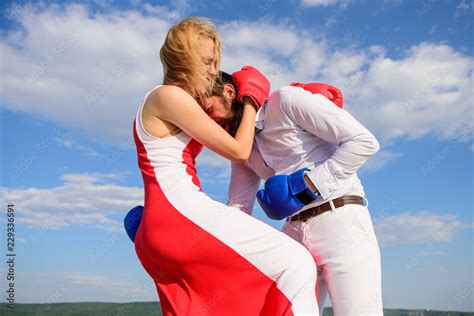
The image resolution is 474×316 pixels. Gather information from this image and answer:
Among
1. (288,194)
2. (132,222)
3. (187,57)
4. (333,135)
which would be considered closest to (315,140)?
(333,135)

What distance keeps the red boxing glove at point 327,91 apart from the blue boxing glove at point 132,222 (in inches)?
54.2

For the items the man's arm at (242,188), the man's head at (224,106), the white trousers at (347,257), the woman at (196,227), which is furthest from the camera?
the man's arm at (242,188)

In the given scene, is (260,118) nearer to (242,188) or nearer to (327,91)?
(327,91)

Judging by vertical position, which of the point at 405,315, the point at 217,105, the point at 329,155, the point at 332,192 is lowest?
the point at 332,192

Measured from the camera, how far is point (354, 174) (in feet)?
10.5

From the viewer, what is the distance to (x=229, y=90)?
327cm

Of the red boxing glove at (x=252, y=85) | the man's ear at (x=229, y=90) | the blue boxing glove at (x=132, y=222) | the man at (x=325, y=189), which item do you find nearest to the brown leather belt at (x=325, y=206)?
the man at (x=325, y=189)

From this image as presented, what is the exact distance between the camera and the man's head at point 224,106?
3.18 m

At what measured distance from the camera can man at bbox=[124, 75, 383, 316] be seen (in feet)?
9.71

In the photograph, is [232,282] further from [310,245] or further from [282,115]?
[282,115]

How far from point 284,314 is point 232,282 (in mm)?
326

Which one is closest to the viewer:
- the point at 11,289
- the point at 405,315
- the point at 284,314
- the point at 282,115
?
the point at 284,314

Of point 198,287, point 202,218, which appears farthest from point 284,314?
point 202,218

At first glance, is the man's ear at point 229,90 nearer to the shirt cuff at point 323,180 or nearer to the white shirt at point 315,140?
the white shirt at point 315,140
